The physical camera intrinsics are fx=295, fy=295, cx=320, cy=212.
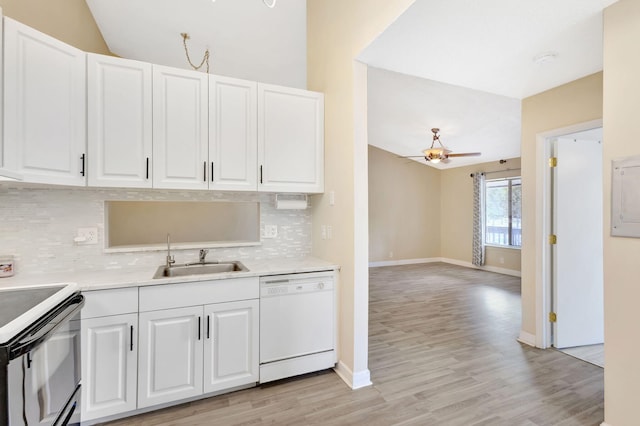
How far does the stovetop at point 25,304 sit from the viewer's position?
1.06 meters

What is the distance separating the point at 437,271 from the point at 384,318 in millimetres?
3676

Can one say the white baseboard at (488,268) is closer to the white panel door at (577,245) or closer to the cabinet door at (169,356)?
the white panel door at (577,245)

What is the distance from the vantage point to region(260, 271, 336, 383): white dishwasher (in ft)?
7.41

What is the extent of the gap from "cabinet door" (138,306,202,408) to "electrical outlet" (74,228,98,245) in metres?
0.84

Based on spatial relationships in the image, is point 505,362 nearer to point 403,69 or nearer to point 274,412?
point 274,412

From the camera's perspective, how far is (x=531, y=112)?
120 inches

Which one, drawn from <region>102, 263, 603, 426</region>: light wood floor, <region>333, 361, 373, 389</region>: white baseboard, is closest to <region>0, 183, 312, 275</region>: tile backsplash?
<region>102, 263, 603, 426</region>: light wood floor

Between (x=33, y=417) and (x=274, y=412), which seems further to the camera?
(x=274, y=412)

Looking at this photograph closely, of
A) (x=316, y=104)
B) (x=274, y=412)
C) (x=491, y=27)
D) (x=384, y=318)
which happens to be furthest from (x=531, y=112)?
(x=274, y=412)

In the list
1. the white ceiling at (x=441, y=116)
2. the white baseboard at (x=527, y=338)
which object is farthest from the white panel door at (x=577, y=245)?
the white ceiling at (x=441, y=116)

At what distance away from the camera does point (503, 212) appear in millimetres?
6961

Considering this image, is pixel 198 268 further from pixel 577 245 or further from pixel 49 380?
pixel 577 245

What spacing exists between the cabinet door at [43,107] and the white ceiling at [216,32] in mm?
1330

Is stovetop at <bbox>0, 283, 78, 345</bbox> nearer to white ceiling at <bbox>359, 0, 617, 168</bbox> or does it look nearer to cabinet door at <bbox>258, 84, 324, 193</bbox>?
cabinet door at <bbox>258, 84, 324, 193</bbox>
